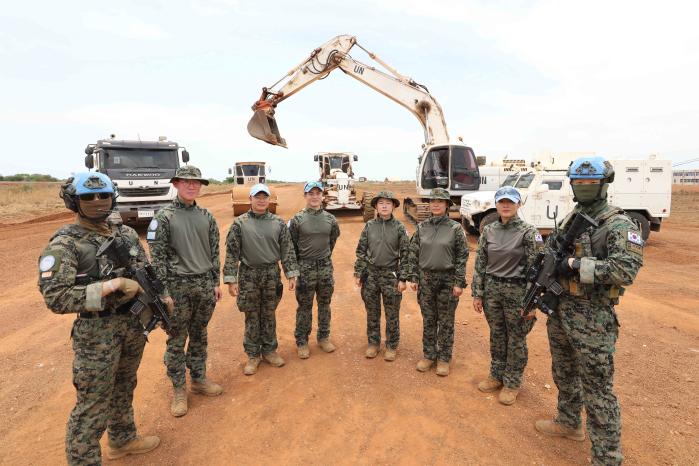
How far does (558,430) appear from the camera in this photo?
3.00m

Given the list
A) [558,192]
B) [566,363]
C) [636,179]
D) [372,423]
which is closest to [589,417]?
[566,363]

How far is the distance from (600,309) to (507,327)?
1070 mm

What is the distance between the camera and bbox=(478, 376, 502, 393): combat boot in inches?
143

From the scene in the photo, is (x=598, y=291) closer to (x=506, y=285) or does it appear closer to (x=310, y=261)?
(x=506, y=285)

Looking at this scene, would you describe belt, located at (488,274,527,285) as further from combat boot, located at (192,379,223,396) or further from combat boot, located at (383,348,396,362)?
combat boot, located at (192,379,223,396)

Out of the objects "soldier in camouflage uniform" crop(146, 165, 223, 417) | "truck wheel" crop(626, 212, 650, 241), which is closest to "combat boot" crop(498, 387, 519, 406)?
"soldier in camouflage uniform" crop(146, 165, 223, 417)

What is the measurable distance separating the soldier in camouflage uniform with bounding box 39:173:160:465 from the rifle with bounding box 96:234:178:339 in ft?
0.08

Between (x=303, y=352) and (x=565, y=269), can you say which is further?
(x=303, y=352)

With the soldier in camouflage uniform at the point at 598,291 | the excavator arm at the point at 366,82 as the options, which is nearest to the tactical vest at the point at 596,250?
the soldier in camouflage uniform at the point at 598,291

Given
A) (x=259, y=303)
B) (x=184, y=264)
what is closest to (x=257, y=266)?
(x=259, y=303)

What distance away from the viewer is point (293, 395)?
3.57m

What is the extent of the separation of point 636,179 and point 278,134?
10478 millimetres

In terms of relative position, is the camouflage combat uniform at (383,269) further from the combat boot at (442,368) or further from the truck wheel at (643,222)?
the truck wheel at (643,222)

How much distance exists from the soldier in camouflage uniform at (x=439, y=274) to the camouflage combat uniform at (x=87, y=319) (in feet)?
8.82
